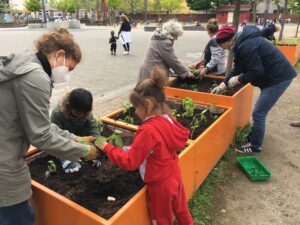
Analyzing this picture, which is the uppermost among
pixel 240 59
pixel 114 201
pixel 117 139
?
pixel 240 59

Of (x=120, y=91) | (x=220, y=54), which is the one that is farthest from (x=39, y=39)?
(x=120, y=91)

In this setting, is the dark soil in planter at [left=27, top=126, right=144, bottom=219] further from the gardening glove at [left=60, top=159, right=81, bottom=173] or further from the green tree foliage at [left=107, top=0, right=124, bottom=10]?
the green tree foliage at [left=107, top=0, right=124, bottom=10]

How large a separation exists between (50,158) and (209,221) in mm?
1584

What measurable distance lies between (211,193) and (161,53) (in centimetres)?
190

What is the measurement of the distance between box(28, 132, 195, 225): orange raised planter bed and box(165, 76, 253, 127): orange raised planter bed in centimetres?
225

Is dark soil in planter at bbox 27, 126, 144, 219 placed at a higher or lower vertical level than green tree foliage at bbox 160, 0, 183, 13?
lower

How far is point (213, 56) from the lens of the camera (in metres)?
5.43

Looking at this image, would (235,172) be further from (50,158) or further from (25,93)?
(25,93)

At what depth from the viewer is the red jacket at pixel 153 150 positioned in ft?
6.48

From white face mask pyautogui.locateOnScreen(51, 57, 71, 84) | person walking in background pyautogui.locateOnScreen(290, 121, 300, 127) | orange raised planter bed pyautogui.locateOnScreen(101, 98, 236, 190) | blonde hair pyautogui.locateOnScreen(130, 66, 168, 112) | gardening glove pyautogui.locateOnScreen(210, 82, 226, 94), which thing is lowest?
person walking in background pyautogui.locateOnScreen(290, 121, 300, 127)

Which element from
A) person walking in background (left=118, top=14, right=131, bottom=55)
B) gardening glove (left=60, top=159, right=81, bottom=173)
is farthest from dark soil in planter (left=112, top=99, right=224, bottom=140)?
person walking in background (left=118, top=14, right=131, bottom=55)

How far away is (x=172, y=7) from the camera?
70625 millimetres

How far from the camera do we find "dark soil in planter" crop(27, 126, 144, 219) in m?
2.22

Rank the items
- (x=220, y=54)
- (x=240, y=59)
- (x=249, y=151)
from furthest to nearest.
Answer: (x=220, y=54)
(x=249, y=151)
(x=240, y=59)
